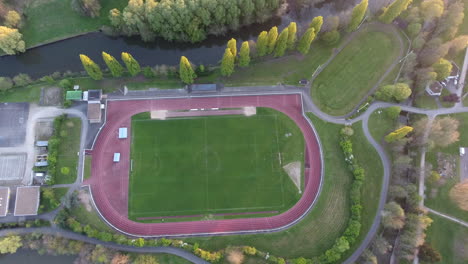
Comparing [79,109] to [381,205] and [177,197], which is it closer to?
[177,197]

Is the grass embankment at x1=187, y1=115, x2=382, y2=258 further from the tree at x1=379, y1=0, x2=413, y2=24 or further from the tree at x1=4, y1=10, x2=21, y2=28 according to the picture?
the tree at x1=4, y1=10, x2=21, y2=28

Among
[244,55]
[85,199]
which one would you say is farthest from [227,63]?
[85,199]

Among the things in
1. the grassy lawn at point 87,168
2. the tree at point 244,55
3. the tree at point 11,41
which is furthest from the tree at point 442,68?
the tree at point 11,41

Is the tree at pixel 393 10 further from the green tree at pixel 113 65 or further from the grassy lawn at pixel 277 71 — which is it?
the green tree at pixel 113 65

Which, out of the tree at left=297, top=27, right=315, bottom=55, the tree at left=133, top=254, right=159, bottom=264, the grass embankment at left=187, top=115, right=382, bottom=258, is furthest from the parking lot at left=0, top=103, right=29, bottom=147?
the tree at left=297, top=27, right=315, bottom=55

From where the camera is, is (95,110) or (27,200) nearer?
(27,200)

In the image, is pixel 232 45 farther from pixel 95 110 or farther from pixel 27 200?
pixel 27 200
